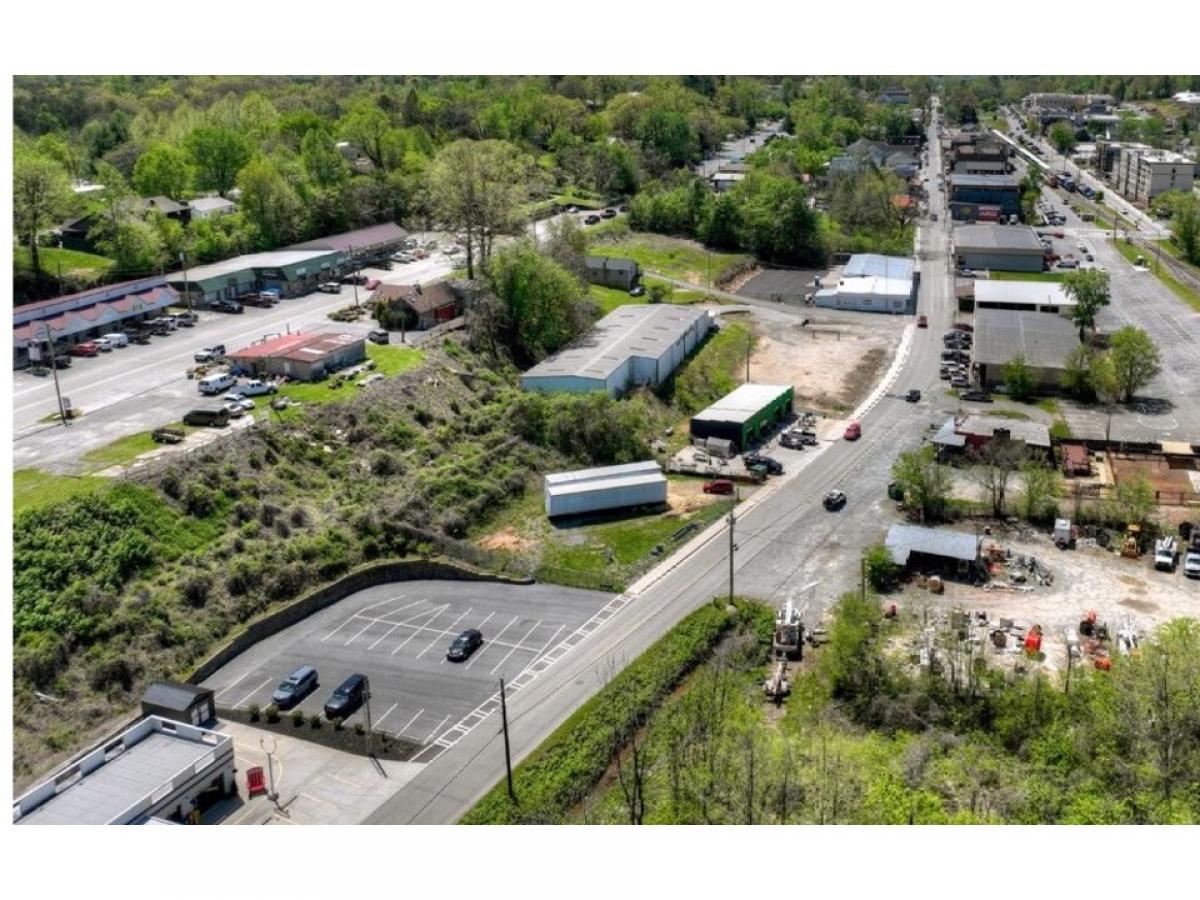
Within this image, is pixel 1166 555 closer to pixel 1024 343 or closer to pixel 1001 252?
pixel 1024 343

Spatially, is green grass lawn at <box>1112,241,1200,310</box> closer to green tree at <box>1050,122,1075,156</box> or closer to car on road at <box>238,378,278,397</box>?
green tree at <box>1050,122,1075,156</box>

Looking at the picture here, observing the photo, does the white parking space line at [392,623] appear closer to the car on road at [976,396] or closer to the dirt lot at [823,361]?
the dirt lot at [823,361]

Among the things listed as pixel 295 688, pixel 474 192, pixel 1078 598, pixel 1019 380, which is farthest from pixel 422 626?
pixel 474 192

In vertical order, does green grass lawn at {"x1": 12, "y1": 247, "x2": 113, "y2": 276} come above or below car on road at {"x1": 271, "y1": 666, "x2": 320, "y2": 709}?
above

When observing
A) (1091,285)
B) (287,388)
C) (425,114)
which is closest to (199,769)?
(287,388)

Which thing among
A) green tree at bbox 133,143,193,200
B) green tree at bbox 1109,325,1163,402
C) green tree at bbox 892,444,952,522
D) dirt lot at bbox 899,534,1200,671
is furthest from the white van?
green tree at bbox 1109,325,1163,402
